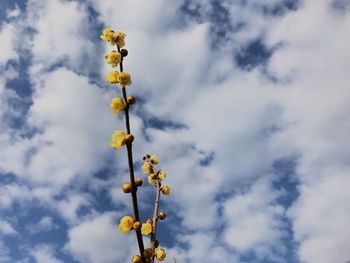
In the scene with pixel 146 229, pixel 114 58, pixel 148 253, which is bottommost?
pixel 148 253

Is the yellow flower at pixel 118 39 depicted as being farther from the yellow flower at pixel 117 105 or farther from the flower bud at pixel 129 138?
the flower bud at pixel 129 138

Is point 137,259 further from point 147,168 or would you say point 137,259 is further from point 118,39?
point 118,39

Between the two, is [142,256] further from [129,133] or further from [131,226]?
[129,133]

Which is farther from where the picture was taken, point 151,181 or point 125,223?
point 151,181

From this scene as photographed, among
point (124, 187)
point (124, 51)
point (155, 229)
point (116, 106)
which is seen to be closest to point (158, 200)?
point (155, 229)

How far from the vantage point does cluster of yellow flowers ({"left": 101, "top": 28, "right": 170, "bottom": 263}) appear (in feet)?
10.4

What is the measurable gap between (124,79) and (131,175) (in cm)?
110

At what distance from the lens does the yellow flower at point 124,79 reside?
12.5ft

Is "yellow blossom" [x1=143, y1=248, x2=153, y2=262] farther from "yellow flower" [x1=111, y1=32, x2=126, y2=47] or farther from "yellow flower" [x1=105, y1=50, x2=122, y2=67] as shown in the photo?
"yellow flower" [x1=111, y1=32, x2=126, y2=47]

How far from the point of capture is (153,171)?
191 inches

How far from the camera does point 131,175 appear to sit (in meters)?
3.20

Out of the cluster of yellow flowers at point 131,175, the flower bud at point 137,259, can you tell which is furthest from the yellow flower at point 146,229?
the flower bud at point 137,259

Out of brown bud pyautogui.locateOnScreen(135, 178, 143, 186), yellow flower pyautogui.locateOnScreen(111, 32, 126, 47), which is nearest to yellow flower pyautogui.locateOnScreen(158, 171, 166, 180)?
brown bud pyautogui.locateOnScreen(135, 178, 143, 186)

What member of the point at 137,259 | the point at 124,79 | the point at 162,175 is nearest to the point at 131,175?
the point at 137,259
